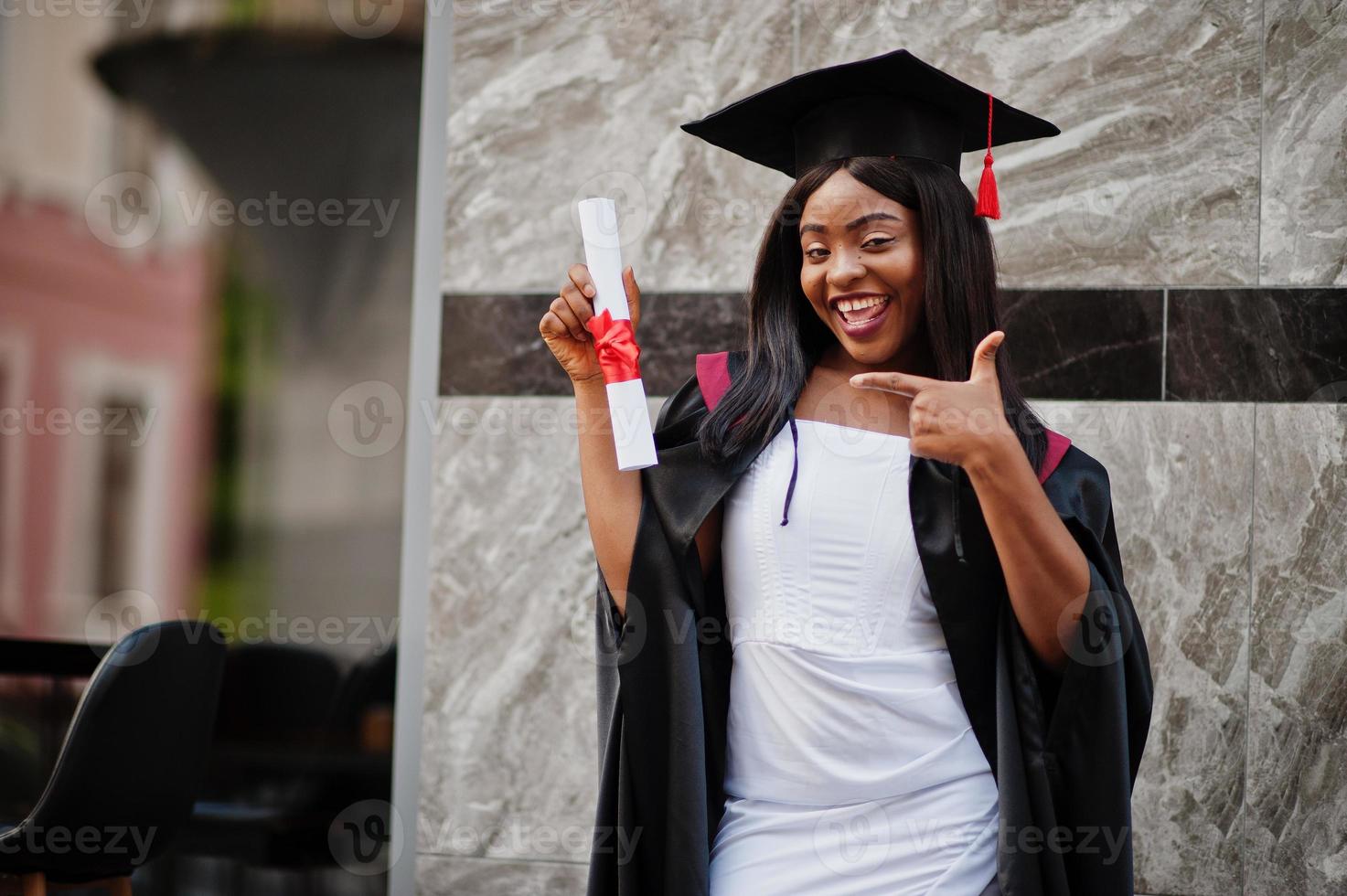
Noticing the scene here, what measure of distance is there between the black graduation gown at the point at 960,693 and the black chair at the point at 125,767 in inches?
66.4

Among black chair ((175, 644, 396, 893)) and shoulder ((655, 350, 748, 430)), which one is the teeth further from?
black chair ((175, 644, 396, 893))

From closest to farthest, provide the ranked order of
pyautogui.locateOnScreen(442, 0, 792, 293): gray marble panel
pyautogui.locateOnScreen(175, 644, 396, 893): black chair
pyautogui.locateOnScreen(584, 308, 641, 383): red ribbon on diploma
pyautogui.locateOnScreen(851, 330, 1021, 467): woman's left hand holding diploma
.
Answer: pyautogui.locateOnScreen(851, 330, 1021, 467): woman's left hand holding diploma
pyautogui.locateOnScreen(584, 308, 641, 383): red ribbon on diploma
pyautogui.locateOnScreen(442, 0, 792, 293): gray marble panel
pyautogui.locateOnScreen(175, 644, 396, 893): black chair

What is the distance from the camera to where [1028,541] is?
160cm

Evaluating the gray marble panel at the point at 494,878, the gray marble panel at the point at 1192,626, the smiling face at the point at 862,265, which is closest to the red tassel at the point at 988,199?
the smiling face at the point at 862,265

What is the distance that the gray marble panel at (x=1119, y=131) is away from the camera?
3021 mm

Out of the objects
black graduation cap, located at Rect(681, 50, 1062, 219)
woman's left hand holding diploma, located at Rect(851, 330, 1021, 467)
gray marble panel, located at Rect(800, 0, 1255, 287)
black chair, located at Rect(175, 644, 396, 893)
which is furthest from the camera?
black chair, located at Rect(175, 644, 396, 893)

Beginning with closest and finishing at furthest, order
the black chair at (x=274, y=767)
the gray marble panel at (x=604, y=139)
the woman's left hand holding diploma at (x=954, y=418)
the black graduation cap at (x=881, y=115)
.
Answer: the woman's left hand holding diploma at (x=954, y=418) < the black graduation cap at (x=881, y=115) < the gray marble panel at (x=604, y=139) < the black chair at (x=274, y=767)

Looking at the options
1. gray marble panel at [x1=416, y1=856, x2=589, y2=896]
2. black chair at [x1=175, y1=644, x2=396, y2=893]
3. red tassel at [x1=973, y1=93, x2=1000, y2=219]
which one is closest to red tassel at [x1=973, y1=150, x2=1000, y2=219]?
red tassel at [x1=973, y1=93, x2=1000, y2=219]

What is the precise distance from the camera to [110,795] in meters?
2.98

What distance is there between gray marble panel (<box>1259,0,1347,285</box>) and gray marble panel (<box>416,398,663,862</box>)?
65.6 inches

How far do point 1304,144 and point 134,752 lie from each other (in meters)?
3.35

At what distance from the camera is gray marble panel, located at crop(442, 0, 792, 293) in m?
3.20

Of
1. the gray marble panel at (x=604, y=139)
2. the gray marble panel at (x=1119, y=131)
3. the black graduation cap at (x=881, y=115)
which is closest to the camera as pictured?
the black graduation cap at (x=881, y=115)

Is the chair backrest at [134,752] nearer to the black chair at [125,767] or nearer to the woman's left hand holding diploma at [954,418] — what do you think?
the black chair at [125,767]
